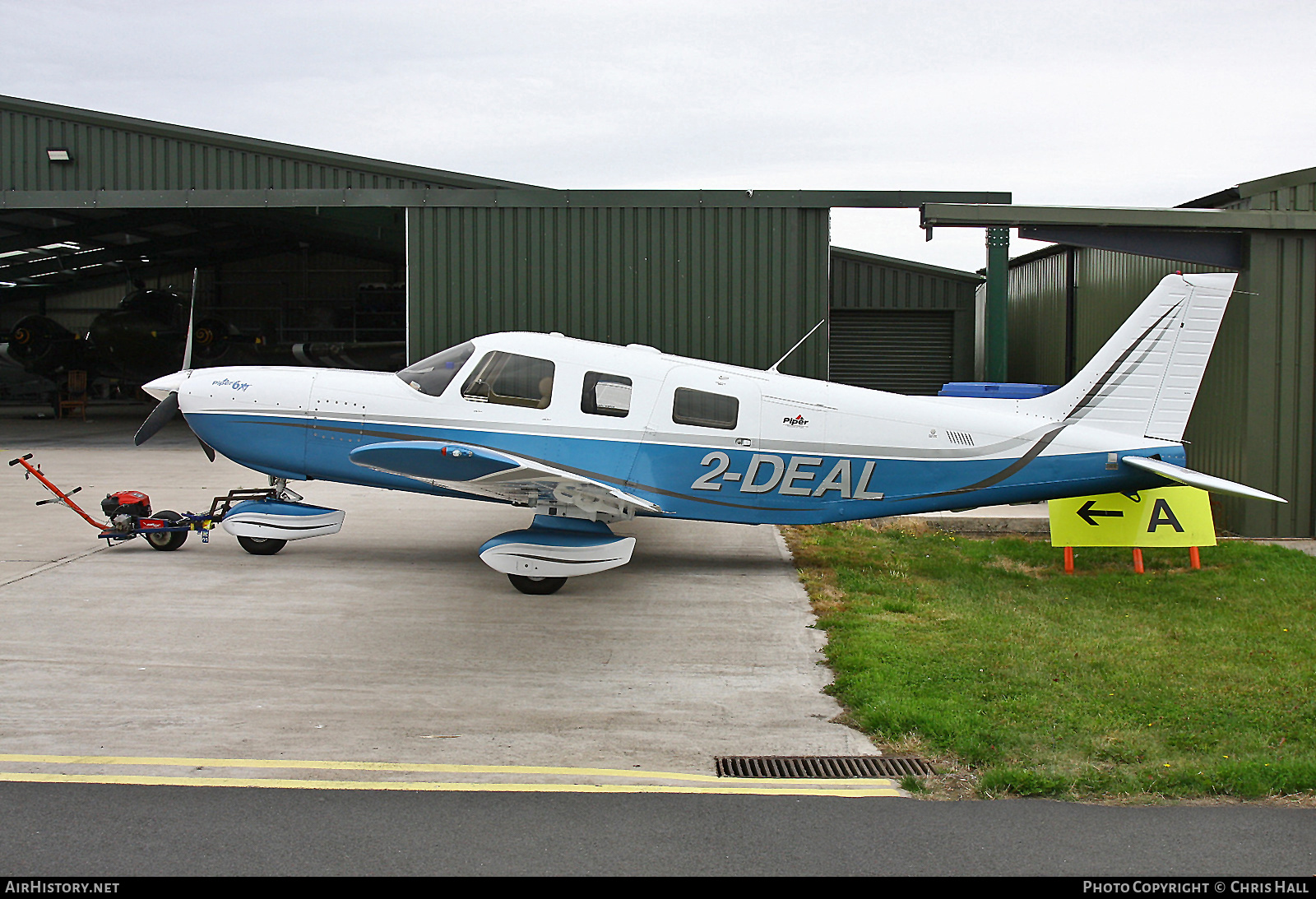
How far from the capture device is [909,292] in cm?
2520

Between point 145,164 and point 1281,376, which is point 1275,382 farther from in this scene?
point 145,164

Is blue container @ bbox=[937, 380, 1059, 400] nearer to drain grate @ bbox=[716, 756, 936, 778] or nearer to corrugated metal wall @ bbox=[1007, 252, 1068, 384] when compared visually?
corrugated metal wall @ bbox=[1007, 252, 1068, 384]

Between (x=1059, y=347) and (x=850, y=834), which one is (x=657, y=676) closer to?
(x=850, y=834)

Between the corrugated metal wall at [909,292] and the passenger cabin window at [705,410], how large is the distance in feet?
53.0

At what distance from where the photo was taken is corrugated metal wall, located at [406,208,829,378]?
19.1 m

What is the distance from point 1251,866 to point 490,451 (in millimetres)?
6588

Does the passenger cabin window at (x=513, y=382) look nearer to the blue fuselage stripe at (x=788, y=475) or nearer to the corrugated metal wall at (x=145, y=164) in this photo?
the blue fuselage stripe at (x=788, y=475)

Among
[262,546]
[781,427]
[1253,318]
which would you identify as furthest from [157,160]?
[1253,318]

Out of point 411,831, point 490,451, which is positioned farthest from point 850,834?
point 490,451

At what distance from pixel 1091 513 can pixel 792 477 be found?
314 cm

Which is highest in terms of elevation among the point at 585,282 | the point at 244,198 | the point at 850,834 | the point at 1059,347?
the point at 244,198

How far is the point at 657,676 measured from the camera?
22.1 ft

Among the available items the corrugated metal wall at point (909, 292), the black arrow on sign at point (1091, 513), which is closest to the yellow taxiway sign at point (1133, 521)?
the black arrow on sign at point (1091, 513)

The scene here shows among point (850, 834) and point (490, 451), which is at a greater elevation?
point (490, 451)
